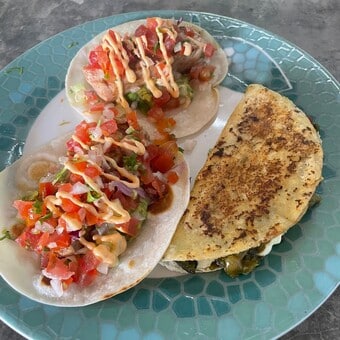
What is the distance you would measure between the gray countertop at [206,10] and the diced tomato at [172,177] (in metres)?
1.88

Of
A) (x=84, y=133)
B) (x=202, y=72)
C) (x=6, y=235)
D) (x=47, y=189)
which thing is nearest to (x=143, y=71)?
(x=202, y=72)

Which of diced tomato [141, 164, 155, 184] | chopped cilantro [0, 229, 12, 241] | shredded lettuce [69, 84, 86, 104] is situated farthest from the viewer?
shredded lettuce [69, 84, 86, 104]

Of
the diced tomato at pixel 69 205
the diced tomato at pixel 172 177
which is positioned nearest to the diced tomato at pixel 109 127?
the diced tomato at pixel 172 177

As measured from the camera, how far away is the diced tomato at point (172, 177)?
10.3 ft

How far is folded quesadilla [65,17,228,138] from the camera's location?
11.9ft

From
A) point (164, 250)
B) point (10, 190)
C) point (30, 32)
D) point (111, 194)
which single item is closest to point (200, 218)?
point (164, 250)

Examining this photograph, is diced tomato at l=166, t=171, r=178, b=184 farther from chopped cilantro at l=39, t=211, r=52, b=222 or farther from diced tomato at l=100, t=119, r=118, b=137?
chopped cilantro at l=39, t=211, r=52, b=222

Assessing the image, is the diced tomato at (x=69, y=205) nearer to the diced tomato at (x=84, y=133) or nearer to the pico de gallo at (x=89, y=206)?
the pico de gallo at (x=89, y=206)

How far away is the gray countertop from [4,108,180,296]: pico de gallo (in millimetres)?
2051

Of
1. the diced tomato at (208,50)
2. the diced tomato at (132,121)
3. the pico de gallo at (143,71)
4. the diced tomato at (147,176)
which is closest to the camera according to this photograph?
the diced tomato at (147,176)

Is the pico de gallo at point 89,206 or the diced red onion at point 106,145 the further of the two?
the diced red onion at point 106,145

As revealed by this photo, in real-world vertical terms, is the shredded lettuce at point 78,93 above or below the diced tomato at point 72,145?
below

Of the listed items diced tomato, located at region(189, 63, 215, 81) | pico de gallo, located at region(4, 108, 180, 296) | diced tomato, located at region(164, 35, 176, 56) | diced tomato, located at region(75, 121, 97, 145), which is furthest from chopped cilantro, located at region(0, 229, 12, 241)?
diced tomato, located at region(189, 63, 215, 81)

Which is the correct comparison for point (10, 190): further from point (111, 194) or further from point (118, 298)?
point (118, 298)
